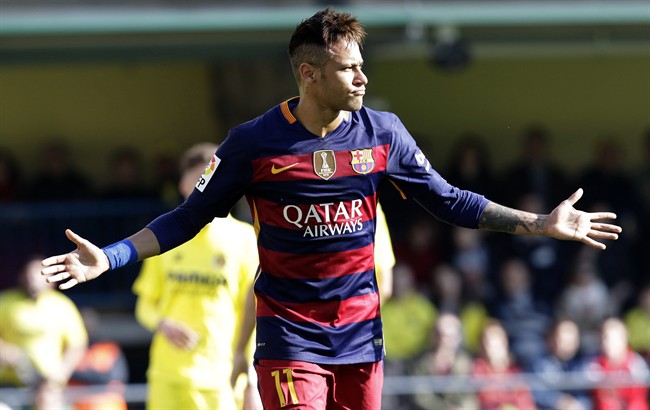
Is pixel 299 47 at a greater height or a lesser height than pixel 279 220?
greater

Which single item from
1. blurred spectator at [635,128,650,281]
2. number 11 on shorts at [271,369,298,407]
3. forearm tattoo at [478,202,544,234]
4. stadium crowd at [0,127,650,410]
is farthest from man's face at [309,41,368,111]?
blurred spectator at [635,128,650,281]

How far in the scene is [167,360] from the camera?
768 centimetres

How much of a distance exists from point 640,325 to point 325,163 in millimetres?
8661

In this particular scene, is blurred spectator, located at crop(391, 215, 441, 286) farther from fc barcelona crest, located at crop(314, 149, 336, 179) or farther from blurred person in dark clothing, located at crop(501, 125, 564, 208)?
fc barcelona crest, located at crop(314, 149, 336, 179)

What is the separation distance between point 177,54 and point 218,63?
2376mm

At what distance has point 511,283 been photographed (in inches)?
517

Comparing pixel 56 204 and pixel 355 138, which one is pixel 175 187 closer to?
pixel 56 204

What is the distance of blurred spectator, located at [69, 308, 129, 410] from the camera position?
11328mm

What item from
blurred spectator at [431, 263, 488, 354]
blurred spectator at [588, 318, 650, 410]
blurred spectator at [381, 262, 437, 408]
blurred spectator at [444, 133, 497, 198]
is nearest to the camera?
blurred spectator at [588, 318, 650, 410]

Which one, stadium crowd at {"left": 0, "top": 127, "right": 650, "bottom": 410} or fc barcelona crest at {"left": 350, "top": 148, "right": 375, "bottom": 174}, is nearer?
fc barcelona crest at {"left": 350, "top": 148, "right": 375, "bottom": 174}

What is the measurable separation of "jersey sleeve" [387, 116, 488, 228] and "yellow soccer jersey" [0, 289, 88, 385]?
21.3ft

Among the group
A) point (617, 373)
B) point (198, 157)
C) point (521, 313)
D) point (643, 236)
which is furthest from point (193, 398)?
point (643, 236)

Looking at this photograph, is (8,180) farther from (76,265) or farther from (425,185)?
(425,185)

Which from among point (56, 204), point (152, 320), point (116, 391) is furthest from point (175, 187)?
point (152, 320)
